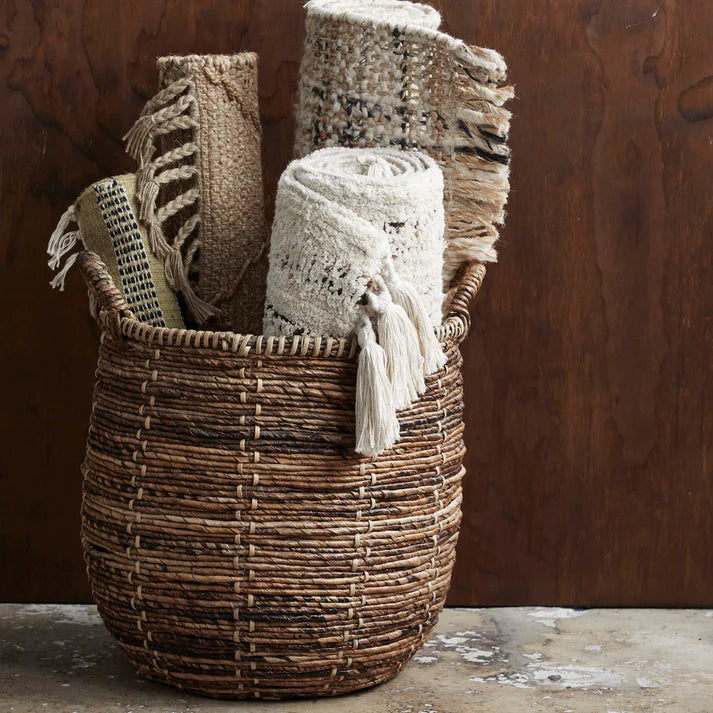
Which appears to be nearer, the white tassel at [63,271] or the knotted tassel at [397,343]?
the knotted tassel at [397,343]

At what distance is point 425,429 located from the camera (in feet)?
3.99

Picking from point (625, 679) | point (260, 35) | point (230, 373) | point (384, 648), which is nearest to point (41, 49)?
point (260, 35)

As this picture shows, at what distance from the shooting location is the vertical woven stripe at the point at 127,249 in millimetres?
1275

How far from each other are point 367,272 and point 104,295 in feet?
0.97

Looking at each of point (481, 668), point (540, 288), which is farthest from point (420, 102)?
point (481, 668)

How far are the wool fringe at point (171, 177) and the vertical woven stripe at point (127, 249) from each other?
0.02m

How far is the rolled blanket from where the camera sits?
130 centimetres

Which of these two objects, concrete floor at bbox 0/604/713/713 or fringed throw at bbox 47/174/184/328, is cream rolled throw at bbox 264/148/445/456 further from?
concrete floor at bbox 0/604/713/713

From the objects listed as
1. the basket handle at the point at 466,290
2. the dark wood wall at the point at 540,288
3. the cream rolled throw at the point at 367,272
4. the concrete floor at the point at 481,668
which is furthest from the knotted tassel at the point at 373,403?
the dark wood wall at the point at 540,288

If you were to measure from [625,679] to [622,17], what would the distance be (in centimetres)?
87

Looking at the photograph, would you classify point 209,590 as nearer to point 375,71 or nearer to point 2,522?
point 2,522

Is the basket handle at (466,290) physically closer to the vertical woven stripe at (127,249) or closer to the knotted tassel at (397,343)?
the knotted tassel at (397,343)

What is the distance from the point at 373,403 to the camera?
111 centimetres

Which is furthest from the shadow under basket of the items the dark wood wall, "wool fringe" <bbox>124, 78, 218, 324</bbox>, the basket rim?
the dark wood wall
